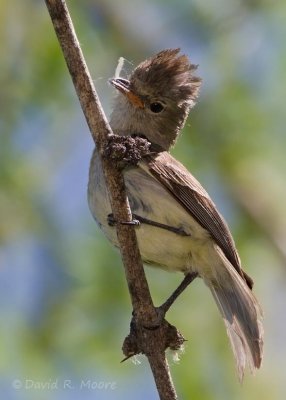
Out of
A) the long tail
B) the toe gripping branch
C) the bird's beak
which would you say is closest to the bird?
the long tail

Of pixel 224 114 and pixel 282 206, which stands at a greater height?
pixel 224 114

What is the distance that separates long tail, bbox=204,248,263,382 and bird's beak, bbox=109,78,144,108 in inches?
44.9

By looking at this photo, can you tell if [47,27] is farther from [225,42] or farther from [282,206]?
[282,206]

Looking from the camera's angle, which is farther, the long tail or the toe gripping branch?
the long tail

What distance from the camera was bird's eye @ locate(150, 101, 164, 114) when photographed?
594 cm

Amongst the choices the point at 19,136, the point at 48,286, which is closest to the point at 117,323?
the point at 48,286

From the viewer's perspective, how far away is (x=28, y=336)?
19.5 feet

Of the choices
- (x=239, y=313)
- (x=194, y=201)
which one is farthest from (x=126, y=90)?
(x=239, y=313)

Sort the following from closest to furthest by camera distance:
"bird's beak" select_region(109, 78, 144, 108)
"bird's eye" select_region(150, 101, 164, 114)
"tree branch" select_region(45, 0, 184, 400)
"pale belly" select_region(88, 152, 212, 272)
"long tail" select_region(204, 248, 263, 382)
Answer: "tree branch" select_region(45, 0, 184, 400) → "long tail" select_region(204, 248, 263, 382) → "pale belly" select_region(88, 152, 212, 272) → "bird's beak" select_region(109, 78, 144, 108) → "bird's eye" select_region(150, 101, 164, 114)

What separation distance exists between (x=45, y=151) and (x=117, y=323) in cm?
129

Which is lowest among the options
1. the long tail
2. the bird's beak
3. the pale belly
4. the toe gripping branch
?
the toe gripping branch

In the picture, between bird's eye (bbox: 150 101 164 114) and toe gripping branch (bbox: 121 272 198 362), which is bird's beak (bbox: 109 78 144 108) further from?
toe gripping branch (bbox: 121 272 198 362)

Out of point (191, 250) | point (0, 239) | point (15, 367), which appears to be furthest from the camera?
point (0, 239)

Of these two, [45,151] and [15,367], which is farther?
[45,151]
